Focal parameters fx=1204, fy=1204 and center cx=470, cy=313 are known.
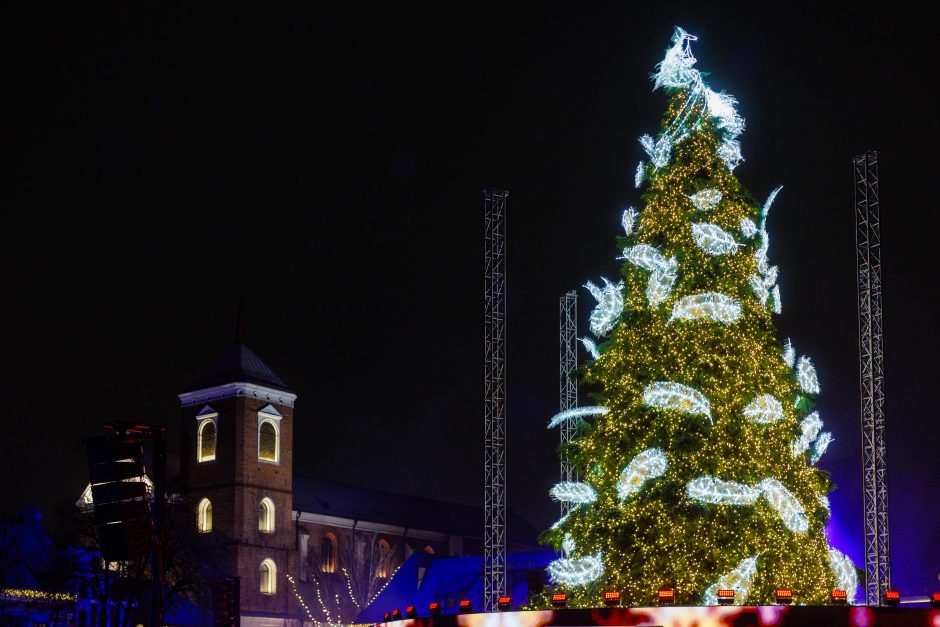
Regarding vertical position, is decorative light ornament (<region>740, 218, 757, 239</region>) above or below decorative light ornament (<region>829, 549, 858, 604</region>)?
above

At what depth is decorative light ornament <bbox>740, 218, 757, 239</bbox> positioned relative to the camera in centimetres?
1920

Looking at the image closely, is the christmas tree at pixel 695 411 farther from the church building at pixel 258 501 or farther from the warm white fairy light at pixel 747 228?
the church building at pixel 258 501

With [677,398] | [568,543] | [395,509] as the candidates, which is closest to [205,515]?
[395,509]

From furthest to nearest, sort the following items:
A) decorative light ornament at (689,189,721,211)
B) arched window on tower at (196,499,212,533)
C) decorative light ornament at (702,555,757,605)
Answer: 1. arched window on tower at (196,499,212,533)
2. decorative light ornament at (689,189,721,211)
3. decorative light ornament at (702,555,757,605)

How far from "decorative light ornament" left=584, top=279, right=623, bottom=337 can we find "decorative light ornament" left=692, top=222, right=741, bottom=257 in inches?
65.7

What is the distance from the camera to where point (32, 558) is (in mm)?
48688

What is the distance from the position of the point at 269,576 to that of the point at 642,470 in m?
59.2

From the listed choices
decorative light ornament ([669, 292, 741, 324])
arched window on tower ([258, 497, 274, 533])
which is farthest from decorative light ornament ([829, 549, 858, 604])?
arched window on tower ([258, 497, 274, 533])

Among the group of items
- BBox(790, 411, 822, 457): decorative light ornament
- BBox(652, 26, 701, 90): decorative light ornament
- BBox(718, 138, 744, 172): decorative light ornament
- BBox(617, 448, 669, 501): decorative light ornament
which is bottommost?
BBox(617, 448, 669, 501): decorative light ornament

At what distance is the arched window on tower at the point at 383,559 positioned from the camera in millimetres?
89688

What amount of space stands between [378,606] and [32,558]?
3245 cm

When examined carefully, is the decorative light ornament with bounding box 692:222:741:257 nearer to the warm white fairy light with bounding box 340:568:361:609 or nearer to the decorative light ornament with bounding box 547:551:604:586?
the decorative light ornament with bounding box 547:551:604:586

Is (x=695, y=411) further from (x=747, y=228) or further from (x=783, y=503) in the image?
(x=747, y=228)

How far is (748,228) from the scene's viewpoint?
19.2m
